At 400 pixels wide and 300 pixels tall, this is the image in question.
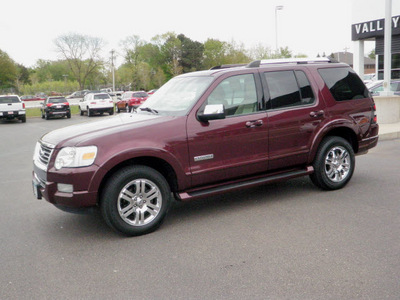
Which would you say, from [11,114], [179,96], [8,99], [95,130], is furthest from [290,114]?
[8,99]

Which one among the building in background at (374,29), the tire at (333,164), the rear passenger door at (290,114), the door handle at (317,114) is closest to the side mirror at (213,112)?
the rear passenger door at (290,114)

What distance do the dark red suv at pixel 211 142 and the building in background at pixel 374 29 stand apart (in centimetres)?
1956

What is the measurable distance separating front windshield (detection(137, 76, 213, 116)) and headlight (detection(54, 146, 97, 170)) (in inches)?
46.7

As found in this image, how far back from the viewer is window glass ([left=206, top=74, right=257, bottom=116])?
5.28 metres

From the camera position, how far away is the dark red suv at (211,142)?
14.8ft

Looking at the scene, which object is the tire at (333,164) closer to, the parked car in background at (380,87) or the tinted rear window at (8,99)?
the parked car in background at (380,87)

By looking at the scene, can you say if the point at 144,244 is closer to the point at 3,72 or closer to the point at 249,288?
the point at 249,288

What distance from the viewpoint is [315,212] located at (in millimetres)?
5297

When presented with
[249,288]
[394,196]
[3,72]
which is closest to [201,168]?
[249,288]

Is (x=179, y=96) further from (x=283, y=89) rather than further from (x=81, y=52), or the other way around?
(x=81, y=52)

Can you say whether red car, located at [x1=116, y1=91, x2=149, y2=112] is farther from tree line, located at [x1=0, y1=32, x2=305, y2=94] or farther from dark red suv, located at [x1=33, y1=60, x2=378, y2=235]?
tree line, located at [x1=0, y1=32, x2=305, y2=94]

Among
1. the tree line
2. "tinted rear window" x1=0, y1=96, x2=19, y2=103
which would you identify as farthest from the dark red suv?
the tree line

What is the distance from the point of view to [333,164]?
20.4ft

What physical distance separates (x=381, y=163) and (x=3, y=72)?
67872 millimetres
